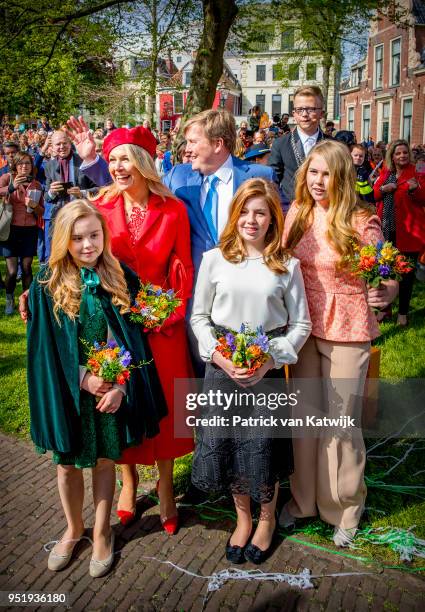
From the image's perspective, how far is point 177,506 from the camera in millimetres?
3742

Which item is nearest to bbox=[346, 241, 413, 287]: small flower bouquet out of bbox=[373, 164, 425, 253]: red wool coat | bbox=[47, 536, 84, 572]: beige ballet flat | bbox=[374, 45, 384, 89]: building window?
bbox=[47, 536, 84, 572]: beige ballet flat

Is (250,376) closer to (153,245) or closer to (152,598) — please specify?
(153,245)

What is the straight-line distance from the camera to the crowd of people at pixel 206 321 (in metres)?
2.88

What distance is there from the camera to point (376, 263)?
295 cm

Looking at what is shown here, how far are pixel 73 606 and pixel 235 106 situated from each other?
237 ft

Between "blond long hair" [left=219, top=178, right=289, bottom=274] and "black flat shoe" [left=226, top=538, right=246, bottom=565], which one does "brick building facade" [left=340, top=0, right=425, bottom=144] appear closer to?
"blond long hair" [left=219, top=178, right=289, bottom=274]

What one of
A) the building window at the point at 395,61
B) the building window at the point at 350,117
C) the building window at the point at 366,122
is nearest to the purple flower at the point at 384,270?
the building window at the point at 395,61

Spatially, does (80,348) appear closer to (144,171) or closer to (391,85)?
(144,171)

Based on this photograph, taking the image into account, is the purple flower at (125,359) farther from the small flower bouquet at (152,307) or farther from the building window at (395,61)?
the building window at (395,61)

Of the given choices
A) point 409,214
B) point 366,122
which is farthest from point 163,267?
point 366,122

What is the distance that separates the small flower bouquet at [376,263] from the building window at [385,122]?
3478 cm

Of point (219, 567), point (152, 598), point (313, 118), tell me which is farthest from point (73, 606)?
point (313, 118)

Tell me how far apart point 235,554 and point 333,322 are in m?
1.54

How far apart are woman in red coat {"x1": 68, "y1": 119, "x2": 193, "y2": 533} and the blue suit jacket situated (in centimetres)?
15
